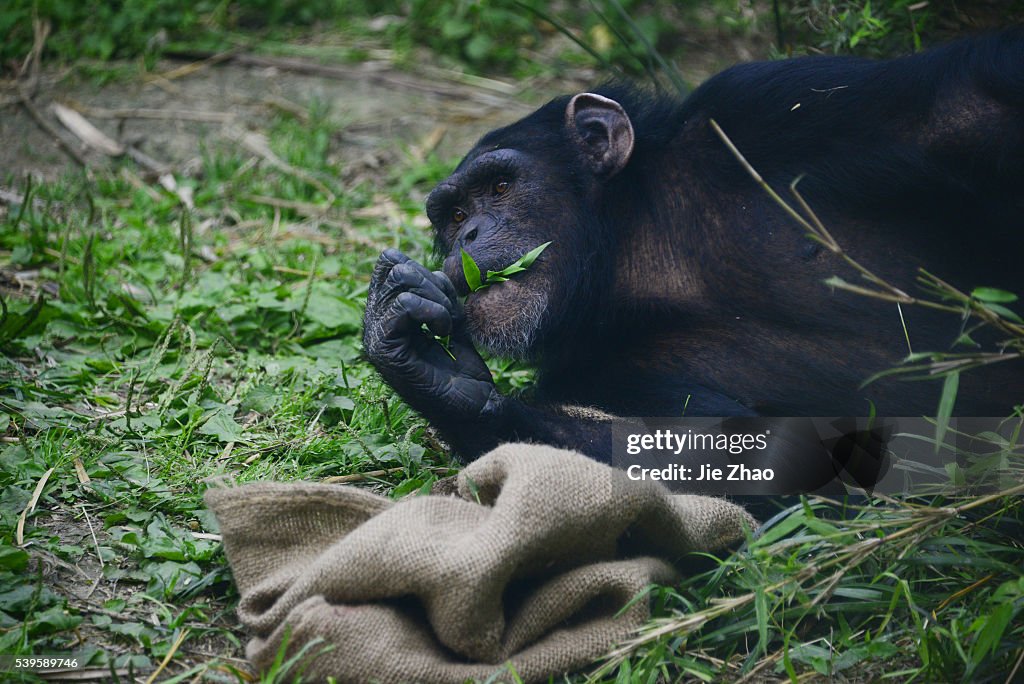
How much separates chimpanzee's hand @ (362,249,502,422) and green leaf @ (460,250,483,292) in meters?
0.13

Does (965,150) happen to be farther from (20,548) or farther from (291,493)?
(20,548)

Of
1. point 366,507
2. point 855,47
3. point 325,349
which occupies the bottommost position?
point 325,349

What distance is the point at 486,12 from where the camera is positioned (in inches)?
349

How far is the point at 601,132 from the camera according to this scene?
4.45 metres

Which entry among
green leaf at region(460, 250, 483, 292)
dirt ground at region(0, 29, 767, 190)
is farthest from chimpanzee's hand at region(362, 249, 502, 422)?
dirt ground at region(0, 29, 767, 190)

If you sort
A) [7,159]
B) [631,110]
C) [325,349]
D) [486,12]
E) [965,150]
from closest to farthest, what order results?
[965,150] → [631,110] → [325,349] → [7,159] → [486,12]

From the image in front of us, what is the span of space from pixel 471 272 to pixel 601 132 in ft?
2.92

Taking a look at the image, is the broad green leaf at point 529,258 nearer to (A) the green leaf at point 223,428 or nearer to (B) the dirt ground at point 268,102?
(A) the green leaf at point 223,428

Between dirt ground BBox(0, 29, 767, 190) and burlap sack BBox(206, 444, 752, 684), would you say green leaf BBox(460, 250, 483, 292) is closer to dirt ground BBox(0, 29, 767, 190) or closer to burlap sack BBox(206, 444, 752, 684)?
burlap sack BBox(206, 444, 752, 684)

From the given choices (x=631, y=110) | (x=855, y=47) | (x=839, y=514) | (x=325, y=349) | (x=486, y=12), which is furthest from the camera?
(x=486, y=12)

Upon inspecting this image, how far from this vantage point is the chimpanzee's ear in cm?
440

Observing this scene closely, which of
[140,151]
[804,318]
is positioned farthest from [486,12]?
[804,318]

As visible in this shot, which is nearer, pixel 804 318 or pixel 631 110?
pixel 804 318

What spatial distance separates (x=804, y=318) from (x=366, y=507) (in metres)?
1.84
